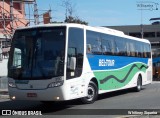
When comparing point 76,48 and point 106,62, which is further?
point 106,62

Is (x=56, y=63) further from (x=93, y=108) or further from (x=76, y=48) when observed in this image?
(x=93, y=108)

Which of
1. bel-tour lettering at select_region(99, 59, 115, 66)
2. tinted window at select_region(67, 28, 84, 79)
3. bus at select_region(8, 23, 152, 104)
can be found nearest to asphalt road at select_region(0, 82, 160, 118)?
bus at select_region(8, 23, 152, 104)

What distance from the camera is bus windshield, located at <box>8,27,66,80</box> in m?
14.1

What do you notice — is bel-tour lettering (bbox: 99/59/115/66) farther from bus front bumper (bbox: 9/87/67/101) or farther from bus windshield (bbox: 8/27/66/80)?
bus front bumper (bbox: 9/87/67/101)

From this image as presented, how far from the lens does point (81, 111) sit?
14.0m

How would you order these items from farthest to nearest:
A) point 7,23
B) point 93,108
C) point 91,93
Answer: point 7,23
point 91,93
point 93,108

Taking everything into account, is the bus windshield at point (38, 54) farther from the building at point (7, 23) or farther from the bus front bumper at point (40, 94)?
the building at point (7, 23)

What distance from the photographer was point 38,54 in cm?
1435

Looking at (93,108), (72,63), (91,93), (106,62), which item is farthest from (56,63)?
(106,62)

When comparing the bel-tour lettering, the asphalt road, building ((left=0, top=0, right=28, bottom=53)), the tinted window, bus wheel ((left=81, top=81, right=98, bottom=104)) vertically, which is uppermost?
building ((left=0, top=0, right=28, bottom=53))

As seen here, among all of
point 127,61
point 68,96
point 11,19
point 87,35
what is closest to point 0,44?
point 11,19

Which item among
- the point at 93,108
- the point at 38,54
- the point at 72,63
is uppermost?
the point at 38,54

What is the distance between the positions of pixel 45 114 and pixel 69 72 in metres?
1.71

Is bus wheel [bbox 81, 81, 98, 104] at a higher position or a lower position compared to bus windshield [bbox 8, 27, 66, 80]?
lower
